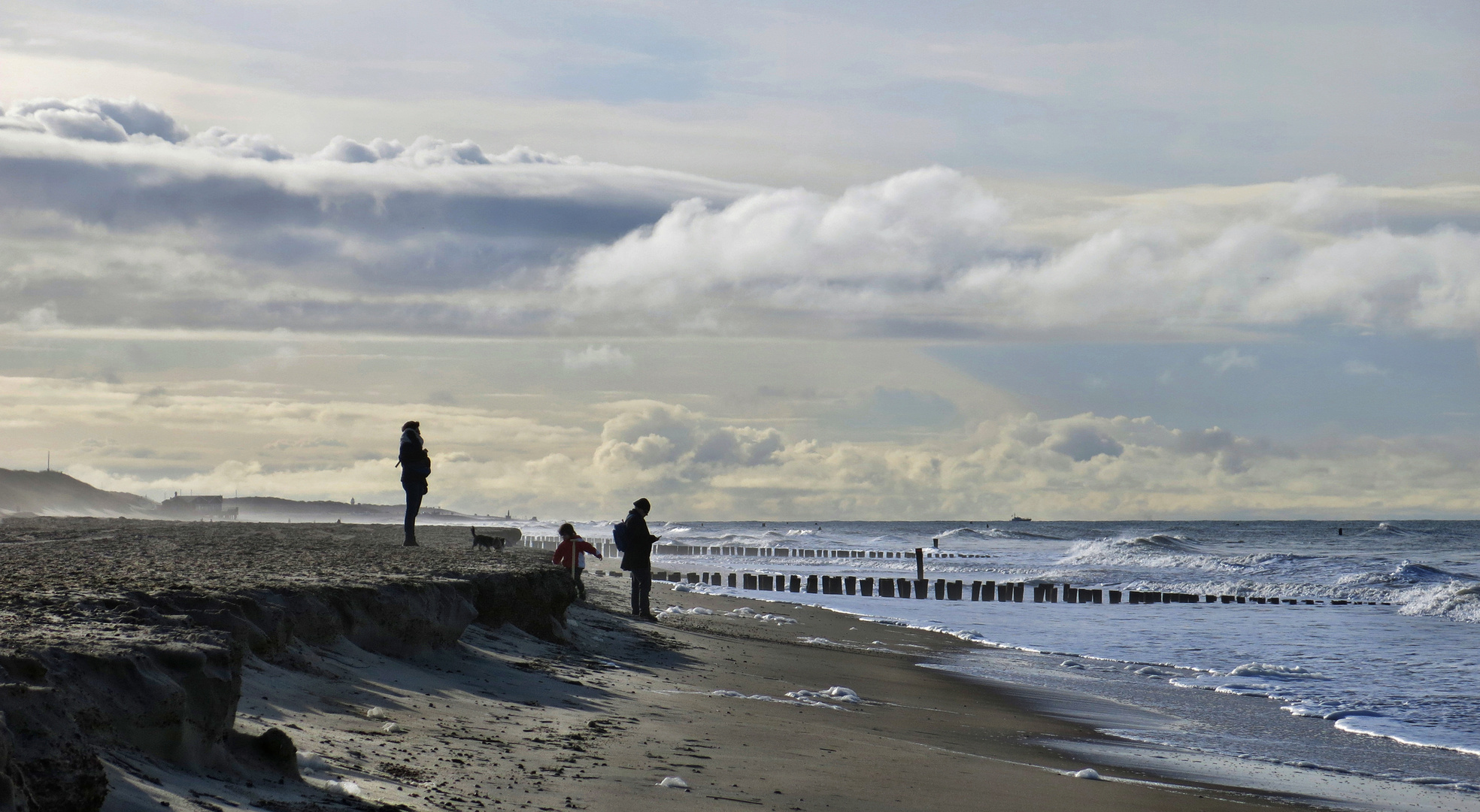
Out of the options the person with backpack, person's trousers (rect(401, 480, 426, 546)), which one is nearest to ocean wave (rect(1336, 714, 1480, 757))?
the person with backpack

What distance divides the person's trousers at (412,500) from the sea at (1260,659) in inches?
283

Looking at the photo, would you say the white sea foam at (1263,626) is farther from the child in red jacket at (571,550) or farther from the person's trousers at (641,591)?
the child in red jacket at (571,550)

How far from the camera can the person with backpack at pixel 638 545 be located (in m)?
15.9

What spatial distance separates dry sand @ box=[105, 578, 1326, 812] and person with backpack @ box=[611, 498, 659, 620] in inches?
150

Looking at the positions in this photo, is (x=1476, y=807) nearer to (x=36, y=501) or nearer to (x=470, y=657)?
(x=470, y=657)

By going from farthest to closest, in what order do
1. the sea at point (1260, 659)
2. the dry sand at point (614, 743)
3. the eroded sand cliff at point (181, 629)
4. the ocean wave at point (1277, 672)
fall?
the ocean wave at point (1277, 672) < the sea at point (1260, 659) < the dry sand at point (614, 743) < the eroded sand cliff at point (181, 629)

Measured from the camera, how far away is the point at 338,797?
4.44 metres

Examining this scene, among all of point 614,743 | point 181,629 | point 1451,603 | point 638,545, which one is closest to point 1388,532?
point 1451,603

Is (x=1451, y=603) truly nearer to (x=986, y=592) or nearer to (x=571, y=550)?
(x=986, y=592)

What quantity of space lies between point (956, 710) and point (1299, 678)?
5.81 m

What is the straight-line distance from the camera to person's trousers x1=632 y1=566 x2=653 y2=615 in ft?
54.0

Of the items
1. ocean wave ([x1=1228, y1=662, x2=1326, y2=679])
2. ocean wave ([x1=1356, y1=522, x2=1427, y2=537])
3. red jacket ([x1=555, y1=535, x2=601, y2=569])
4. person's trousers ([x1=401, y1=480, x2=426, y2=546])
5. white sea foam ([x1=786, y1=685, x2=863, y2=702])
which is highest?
person's trousers ([x1=401, y1=480, x2=426, y2=546])

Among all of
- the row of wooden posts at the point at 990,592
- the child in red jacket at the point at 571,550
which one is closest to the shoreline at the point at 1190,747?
the child in red jacket at the point at 571,550

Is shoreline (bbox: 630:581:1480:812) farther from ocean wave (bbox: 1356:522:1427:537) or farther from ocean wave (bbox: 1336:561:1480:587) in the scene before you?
ocean wave (bbox: 1356:522:1427:537)
